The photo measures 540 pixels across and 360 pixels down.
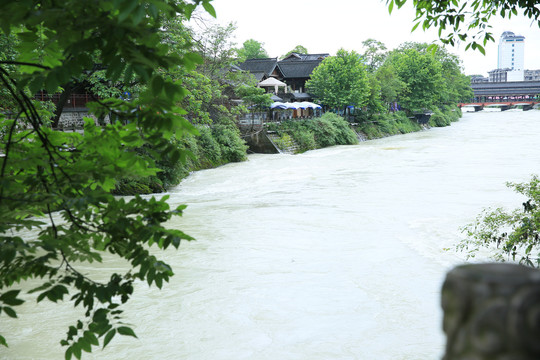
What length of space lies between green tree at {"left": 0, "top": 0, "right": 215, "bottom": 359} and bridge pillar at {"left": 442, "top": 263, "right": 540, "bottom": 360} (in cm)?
121

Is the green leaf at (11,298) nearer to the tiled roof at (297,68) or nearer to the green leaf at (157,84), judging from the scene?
the green leaf at (157,84)

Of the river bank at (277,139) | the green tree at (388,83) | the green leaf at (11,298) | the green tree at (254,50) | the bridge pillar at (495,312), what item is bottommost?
the river bank at (277,139)

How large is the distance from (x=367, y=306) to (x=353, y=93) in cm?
3868

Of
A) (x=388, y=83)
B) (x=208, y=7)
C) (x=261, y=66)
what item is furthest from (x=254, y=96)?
(x=208, y=7)

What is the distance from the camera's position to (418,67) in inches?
2312

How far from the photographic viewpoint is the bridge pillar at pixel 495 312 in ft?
2.88

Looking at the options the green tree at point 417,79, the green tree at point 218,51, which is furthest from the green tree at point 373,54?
the green tree at point 218,51

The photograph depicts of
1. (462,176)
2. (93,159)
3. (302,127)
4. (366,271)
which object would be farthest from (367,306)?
(302,127)

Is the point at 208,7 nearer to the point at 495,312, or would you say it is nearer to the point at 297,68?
the point at 495,312

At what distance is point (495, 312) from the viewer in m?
0.90

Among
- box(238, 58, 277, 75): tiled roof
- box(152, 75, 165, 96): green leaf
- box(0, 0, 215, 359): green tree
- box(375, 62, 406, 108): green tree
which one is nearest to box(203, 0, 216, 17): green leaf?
box(0, 0, 215, 359): green tree

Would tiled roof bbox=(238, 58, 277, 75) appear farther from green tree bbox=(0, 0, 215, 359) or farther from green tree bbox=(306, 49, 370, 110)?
green tree bbox=(0, 0, 215, 359)

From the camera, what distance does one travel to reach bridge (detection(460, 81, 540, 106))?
113m

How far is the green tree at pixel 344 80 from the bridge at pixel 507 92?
79.9 meters
